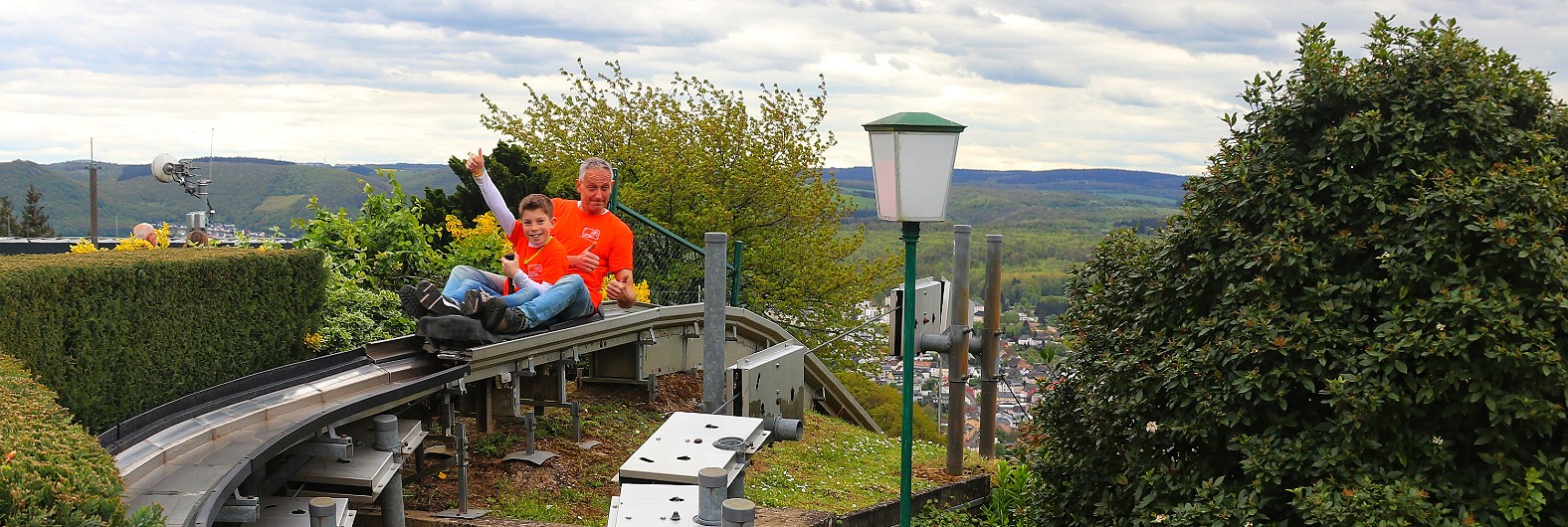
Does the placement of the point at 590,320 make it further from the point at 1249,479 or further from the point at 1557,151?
the point at 1557,151

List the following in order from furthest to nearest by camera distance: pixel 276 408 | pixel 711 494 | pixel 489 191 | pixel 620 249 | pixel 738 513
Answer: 1. pixel 620 249
2. pixel 489 191
3. pixel 276 408
4. pixel 711 494
5. pixel 738 513

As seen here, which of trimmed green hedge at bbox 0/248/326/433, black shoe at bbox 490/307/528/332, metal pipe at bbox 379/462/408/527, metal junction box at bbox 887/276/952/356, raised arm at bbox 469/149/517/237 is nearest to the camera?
trimmed green hedge at bbox 0/248/326/433

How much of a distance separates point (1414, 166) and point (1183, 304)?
3.48ft

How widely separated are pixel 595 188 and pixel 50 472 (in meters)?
5.42

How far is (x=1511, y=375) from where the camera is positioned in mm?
4184

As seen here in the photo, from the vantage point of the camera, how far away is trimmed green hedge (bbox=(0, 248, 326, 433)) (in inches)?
211

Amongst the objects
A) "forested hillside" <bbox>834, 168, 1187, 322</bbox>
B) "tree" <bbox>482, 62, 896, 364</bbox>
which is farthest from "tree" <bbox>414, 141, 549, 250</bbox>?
"forested hillside" <bbox>834, 168, 1187, 322</bbox>

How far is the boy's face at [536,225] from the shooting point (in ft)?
27.8

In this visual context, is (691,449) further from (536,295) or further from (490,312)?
(536,295)

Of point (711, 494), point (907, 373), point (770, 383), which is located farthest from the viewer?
point (907, 373)

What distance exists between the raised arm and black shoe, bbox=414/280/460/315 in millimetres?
1113

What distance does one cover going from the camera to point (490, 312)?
294 inches

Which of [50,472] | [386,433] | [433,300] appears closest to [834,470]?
[433,300]

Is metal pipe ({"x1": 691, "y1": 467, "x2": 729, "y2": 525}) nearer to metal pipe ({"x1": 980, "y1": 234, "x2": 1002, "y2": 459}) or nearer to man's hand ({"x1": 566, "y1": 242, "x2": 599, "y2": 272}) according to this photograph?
man's hand ({"x1": 566, "y1": 242, "x2": 599, "y2": 272})
